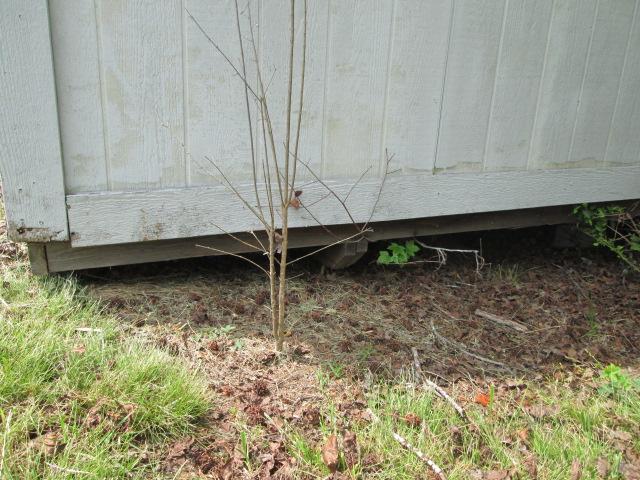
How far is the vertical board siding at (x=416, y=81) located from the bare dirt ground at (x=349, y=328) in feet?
2.48

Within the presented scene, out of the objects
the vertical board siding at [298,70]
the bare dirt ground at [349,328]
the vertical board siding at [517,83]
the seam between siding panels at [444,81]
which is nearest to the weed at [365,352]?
the bare dirt ground at [349,328]

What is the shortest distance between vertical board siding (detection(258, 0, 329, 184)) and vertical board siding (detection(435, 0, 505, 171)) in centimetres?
69

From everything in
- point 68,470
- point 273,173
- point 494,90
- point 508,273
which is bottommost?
point 508,273

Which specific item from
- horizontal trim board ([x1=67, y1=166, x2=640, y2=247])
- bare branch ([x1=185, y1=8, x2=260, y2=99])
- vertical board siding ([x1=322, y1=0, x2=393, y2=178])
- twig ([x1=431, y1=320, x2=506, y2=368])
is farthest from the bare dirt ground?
bare branch ([x1=185, y1=8, x2=260, y2=99])

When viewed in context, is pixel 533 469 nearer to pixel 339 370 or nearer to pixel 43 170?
pixel 339 370

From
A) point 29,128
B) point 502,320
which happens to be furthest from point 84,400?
point 502,320

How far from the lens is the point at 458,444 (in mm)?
2141

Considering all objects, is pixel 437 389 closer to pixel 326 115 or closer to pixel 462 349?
pixel 462 349

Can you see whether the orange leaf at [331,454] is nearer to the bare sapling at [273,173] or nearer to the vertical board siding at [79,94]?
the bare sapling at [273,173]

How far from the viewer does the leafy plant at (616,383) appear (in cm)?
250

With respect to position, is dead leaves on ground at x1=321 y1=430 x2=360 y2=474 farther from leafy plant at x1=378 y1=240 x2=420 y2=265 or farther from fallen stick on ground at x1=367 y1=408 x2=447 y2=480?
leafy plant at x1=378 y1=240 x2=420 y2=265

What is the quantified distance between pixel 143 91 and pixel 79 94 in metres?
0.25

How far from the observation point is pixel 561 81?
10.9ft

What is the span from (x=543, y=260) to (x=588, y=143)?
35.1 inches
